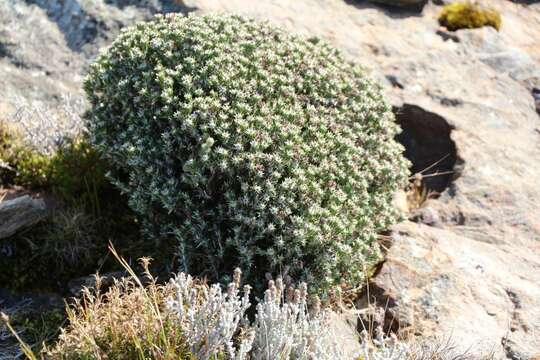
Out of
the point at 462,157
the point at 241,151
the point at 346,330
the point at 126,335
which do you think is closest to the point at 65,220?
the point at 126,335

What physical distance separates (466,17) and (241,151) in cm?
552

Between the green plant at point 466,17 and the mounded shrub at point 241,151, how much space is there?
3918 millimetres

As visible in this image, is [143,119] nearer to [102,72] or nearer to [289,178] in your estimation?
[102,72]

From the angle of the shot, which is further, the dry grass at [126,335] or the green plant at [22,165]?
the green plant at [22,165]

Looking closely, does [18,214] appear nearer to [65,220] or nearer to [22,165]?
[65,220]

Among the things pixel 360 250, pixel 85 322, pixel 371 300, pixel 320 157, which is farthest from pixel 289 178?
pixel 85 322

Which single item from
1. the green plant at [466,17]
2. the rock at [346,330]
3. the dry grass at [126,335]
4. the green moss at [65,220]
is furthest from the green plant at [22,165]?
the green plant at [466,17]

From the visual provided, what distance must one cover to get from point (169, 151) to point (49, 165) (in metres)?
1.58

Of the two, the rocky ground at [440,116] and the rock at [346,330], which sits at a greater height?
the rocky ground at [440,116]

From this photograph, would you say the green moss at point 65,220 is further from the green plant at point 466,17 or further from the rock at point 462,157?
the green plant at point 466,17

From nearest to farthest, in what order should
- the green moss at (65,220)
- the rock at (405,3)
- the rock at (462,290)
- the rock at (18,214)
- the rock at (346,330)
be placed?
the rock at (346,330), the rock at (462,290), the rock at (18,214), the green moss at (65,220), the rock at (405,3)

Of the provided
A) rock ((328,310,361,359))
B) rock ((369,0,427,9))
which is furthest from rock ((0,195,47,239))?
rock ((369,0,427,9))

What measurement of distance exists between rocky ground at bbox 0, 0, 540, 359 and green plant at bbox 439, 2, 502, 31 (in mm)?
186

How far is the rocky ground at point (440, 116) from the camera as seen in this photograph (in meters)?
5.17
